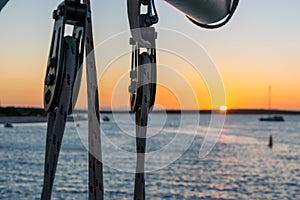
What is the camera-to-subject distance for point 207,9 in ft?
5.39

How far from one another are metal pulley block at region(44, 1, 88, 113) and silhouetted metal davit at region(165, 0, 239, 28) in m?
0.32

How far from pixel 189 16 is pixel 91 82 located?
42cm

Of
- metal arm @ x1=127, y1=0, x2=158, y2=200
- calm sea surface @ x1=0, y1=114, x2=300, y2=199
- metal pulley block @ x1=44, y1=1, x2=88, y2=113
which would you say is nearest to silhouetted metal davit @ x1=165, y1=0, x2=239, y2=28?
metal arm @ x1=127, y1=0, x2=158, y2=200

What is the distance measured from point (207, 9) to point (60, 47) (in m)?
0.49

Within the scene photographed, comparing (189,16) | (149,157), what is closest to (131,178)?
(149,157)

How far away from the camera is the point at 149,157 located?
109 ft

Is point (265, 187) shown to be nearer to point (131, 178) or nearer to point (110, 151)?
point (131, 178)

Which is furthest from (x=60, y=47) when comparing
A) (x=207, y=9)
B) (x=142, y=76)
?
(x=207, y=9)

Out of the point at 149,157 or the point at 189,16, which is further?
the point at 149,157

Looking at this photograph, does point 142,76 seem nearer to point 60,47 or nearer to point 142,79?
point 142,79

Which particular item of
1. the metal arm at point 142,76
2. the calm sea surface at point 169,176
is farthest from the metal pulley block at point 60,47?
the calm sea surface at point 169,176

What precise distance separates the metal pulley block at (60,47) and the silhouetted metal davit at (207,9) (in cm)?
32

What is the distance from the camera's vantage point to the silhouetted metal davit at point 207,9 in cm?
161

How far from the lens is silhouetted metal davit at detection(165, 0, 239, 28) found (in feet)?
5.29
